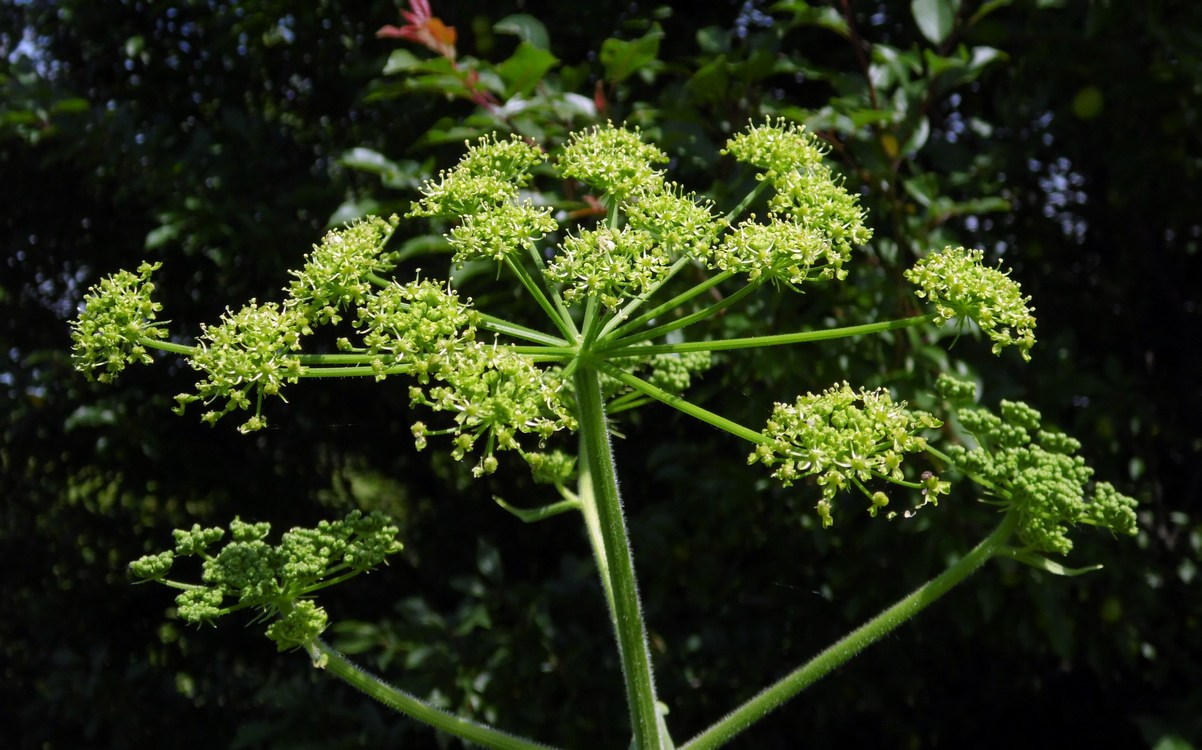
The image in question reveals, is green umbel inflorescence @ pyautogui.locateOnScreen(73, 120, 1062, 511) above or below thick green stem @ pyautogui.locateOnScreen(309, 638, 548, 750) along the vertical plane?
above

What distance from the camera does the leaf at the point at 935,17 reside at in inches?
131

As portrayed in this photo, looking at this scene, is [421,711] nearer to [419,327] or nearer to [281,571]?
[281,571]

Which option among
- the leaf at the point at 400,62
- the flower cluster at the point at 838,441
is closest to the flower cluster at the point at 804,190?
the flower cluster at the point at 838,441

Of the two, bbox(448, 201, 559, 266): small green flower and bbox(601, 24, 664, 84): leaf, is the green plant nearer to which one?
bbox(448, 201, 559, 266): small green flower

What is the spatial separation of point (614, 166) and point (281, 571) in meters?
0.92

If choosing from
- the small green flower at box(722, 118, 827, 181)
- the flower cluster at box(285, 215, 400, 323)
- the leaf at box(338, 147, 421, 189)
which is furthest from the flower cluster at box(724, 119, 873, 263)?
the leaf at box(338, 147, 421, 189)

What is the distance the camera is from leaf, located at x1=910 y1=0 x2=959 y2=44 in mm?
3338

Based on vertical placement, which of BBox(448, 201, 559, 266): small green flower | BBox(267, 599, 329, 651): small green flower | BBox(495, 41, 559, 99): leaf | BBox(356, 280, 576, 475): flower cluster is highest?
BBox(495, 41, 559, 99): leaf

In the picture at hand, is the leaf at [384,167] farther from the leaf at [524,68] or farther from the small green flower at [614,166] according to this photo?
the small green flower at [614,166]

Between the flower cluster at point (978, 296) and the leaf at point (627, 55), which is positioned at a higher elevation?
the leaf at point (627, 55)

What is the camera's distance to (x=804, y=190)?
1.98 meters

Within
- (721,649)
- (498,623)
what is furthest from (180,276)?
(721,649)

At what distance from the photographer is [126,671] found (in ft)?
18.2

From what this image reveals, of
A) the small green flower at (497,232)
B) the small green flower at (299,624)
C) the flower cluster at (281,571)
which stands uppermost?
the small green flower at (497,232)
